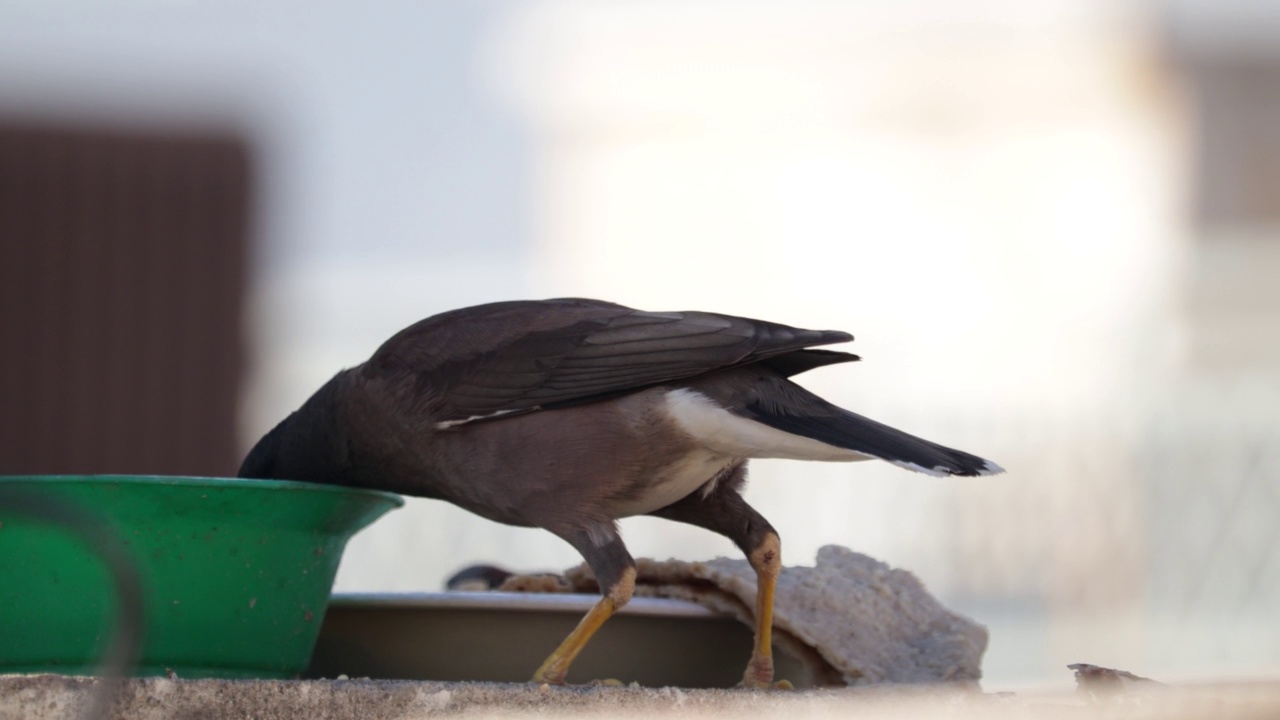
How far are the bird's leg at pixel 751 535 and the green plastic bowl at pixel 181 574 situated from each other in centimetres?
80

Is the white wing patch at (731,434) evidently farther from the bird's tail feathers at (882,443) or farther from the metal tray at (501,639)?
the metal tray at (501,639)

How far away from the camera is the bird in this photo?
292cm

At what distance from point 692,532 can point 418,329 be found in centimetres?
364

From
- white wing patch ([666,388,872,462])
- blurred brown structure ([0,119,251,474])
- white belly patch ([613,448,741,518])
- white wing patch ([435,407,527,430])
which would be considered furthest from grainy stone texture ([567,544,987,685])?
blurred brown structure ([0,119,251,474])

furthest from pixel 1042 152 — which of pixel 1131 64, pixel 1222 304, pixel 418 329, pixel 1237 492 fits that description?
pixel 418 329

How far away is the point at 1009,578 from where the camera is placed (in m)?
7.35

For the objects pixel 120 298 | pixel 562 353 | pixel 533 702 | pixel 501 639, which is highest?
pixel 562 353

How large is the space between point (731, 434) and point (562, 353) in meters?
0.37

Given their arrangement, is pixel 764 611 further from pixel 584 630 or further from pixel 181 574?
pixel 181 574

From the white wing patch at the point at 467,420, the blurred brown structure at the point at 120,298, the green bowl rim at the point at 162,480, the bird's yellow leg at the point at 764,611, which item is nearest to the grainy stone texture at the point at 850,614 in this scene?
the bird's yellow leg at the point at 764,611

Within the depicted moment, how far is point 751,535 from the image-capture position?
3.12 meters

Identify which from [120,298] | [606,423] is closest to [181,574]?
[606,423]

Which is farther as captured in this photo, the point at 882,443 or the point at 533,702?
the point at 882,443

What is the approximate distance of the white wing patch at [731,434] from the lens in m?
2.90
